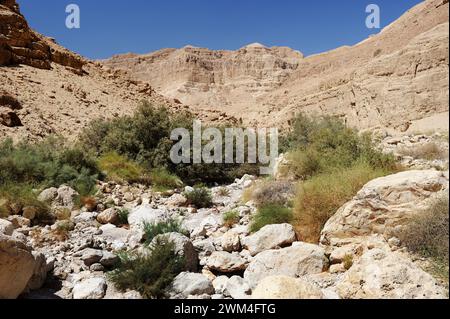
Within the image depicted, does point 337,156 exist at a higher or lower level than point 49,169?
higher

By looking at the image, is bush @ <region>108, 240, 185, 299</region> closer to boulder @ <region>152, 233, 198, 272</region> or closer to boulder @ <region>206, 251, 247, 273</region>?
boulder @ <region>152, 233, 198, 272</region>

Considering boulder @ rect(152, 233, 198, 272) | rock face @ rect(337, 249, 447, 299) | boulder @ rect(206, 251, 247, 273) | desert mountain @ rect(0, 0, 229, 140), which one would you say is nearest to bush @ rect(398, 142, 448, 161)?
rock face @ rect(337, 249, 447, 299)

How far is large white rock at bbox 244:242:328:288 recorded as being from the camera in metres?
3.97

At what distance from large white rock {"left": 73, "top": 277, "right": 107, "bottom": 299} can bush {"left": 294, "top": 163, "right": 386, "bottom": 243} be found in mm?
2591

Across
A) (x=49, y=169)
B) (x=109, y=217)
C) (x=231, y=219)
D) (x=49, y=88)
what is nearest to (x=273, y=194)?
(x=231, y=219)

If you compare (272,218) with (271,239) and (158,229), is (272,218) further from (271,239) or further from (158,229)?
(158,229)

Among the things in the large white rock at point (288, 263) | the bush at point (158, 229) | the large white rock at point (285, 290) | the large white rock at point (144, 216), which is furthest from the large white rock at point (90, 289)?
the large white rock at point (144, 216)

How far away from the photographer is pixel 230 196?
29.9 ft

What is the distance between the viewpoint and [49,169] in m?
8.38

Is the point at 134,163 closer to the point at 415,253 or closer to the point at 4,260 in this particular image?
the point at 4,260

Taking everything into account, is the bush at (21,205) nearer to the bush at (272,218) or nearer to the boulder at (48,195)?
the boulder at (48,195)

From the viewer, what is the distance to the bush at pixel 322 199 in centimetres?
502

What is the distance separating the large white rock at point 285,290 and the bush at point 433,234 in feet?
4.01

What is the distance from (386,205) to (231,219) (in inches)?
110
